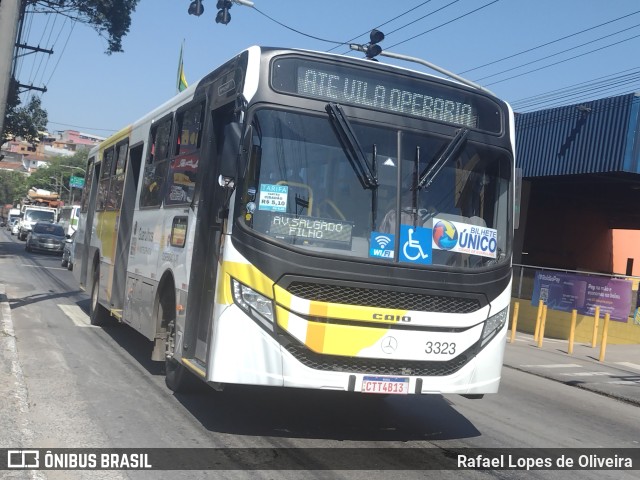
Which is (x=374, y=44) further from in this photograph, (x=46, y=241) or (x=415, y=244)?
(x=46, y=241)

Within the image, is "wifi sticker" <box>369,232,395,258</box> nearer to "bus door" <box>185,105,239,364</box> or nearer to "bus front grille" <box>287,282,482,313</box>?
"bus front grille" <box>287,282,482,313</box>

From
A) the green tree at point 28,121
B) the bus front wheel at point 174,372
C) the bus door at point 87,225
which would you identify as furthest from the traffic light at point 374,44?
the green tree at point 28,121

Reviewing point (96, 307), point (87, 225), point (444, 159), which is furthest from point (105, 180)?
point (444, 159)

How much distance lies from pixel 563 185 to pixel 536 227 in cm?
771

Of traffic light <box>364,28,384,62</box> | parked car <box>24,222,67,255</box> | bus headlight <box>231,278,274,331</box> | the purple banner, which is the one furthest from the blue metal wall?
parked car <box>24,222,67,255</box>

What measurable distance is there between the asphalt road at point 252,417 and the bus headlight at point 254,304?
112 cm

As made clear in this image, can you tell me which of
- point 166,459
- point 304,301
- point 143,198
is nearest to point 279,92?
point 304,301

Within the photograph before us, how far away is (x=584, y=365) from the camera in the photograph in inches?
595

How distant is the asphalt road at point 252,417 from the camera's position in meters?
6.01

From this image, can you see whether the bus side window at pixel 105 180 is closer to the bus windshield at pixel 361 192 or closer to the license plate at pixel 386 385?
the bus windshield at pixel 361 192

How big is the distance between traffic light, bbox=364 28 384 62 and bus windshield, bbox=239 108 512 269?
468 inches

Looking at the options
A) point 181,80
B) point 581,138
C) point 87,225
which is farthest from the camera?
point 181,80

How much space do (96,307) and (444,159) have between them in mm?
8023

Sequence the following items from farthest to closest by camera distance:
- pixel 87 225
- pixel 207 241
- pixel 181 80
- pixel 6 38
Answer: pixel 181 80
pixel 87 225
pixel 6 38
pixel 207 241
